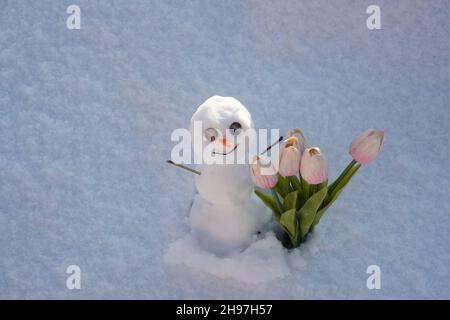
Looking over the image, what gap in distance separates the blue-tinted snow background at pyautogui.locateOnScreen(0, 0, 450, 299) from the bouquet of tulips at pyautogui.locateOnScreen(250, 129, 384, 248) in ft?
0.27

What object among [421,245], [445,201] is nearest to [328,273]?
[421,245]

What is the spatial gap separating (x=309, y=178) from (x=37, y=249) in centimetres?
53

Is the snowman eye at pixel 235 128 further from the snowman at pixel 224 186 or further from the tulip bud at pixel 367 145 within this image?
the tulip bud at pixel 367 145

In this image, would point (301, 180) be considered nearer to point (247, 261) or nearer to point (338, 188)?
point (338, 188)

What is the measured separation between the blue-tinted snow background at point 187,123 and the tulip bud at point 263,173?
195 mm

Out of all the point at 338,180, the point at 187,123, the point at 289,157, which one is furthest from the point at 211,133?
the point at 187,123

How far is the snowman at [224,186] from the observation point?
3.18 ft

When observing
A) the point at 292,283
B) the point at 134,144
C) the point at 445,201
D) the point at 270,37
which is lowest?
the point at 292,283

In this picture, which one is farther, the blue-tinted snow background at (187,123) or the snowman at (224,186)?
the blue-tinted snow background at (187,123)

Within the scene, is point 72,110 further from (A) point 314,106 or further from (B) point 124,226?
(A) point 314,106

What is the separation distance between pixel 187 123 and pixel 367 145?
475 millimetres

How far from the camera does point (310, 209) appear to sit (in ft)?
3.30

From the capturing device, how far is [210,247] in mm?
1082

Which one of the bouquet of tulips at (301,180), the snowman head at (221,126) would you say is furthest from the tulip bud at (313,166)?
the snowman head at (221,126)
